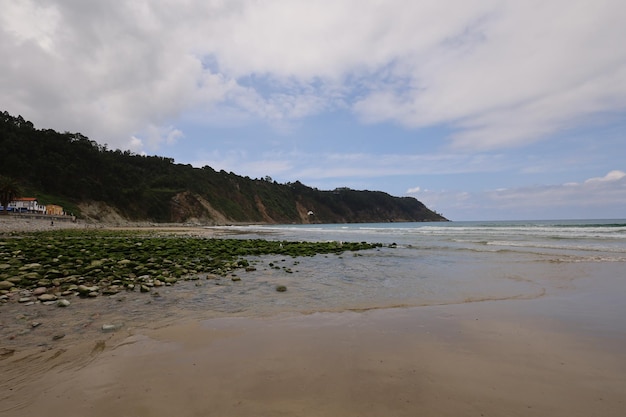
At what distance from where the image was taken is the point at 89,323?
6738mm

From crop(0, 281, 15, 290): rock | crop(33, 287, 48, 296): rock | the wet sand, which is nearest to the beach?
the wet sand

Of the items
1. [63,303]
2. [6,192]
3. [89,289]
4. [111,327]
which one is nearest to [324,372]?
[111,327]

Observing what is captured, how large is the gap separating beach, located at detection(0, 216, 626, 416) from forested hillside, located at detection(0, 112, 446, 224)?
268 feet

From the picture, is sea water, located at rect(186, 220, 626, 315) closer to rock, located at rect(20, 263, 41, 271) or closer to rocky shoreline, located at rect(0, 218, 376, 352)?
rocky shoreline, located at rect(0, 218, 376, 352)

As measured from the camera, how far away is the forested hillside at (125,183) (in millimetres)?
Answer: 77500

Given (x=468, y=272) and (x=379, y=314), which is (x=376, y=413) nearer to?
(x=379, y=314)

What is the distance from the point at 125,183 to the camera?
9906cm

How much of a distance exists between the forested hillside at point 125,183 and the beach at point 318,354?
81.6m

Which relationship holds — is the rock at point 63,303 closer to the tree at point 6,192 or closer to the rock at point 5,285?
the rock at point 5,285

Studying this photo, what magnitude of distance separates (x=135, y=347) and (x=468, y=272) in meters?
13.0

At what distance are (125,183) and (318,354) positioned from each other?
358 feet

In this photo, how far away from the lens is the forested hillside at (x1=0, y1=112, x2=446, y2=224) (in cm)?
7750

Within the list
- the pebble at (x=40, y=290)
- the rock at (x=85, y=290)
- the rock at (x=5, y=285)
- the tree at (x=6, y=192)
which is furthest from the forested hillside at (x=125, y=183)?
the rock at (x=85, y=290)

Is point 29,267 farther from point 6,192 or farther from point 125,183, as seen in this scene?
point 125,183
